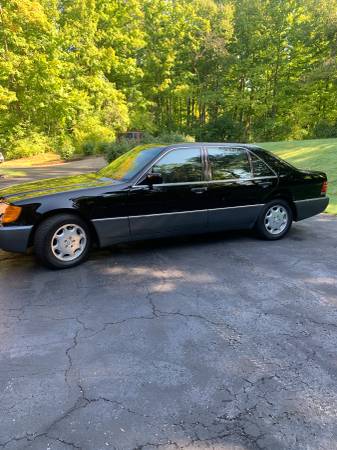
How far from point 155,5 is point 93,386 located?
42038 millimetres

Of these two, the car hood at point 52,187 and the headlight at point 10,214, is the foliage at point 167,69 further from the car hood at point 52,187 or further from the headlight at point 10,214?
the headlight at point 10,214

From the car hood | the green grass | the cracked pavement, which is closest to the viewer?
the cracked pavement

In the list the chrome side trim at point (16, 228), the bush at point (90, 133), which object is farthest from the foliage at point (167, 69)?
the chrome side trim at point (16, 228)

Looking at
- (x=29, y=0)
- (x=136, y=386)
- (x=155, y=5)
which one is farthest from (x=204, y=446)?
(x=155, y=5)

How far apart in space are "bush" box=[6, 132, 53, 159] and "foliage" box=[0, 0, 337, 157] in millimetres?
196

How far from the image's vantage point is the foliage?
24.4 metres

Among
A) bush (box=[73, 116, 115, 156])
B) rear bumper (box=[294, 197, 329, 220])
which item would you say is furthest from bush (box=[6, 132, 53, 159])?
rear bumper (box=[294, 197, 329, 220])

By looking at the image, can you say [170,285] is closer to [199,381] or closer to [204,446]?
[199,381]

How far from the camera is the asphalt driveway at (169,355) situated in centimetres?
197

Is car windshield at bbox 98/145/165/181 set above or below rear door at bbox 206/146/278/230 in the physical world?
above

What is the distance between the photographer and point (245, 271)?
14.2 feet

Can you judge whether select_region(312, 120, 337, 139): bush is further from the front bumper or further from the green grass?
the front bumper

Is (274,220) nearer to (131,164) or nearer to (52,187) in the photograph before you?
(131,164)

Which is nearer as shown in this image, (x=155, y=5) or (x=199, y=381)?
(x=199, y=381)
